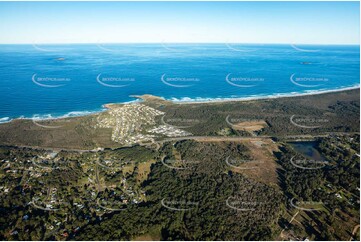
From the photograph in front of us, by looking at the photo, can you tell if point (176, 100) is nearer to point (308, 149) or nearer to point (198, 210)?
point (308, 149)

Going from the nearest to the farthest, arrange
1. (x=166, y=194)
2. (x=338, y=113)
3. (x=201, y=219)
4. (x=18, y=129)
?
(x=201, y=219), (x=166, y=194), (x=18, y=129), (x=338, y=113)

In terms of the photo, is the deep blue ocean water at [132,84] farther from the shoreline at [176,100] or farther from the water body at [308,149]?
the water body at [308,149]

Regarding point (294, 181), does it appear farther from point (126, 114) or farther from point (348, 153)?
point (126, 114)

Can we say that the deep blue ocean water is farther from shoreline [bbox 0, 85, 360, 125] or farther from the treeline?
the treeline

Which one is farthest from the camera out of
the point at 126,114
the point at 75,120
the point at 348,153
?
the point at 126,114

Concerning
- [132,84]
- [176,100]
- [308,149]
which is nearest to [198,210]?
[308,149]

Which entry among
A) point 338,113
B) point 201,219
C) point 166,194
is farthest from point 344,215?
point 338,113

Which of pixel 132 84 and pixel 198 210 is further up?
pixel 132 84

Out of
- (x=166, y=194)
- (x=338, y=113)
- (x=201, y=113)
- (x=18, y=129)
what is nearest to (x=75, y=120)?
(x=18, y=129)

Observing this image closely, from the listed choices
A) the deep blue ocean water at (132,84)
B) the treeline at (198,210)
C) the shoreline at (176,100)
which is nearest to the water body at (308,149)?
the treeline at (198,210)

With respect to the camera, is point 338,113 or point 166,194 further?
point 338,113
